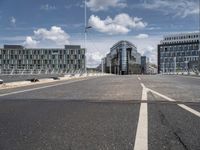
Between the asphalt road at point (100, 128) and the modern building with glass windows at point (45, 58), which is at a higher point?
the modern building with glass windows at point (45, 58)

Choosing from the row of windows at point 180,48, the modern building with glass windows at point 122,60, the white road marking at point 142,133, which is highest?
the row of windows at point 180,48

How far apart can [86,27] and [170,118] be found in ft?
166

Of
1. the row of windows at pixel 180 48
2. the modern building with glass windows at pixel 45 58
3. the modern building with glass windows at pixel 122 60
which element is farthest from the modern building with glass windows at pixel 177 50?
the modern building with glass windows at pixel 45 58

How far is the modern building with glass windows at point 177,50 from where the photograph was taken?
7259 inches

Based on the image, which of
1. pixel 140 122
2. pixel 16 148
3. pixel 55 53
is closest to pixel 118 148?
pixel 16 148

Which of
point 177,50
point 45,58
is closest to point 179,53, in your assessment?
point 177,50

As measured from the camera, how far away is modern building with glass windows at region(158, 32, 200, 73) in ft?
605

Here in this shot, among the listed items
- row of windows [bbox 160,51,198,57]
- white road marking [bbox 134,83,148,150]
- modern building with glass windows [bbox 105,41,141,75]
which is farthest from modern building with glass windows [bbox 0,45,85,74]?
white road marking [bbox 134,83,148,150]

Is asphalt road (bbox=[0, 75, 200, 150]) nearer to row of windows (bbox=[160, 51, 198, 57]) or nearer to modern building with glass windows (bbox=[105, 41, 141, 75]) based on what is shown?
modern building with glass windows (bbox=[105, 41, 141, 75])

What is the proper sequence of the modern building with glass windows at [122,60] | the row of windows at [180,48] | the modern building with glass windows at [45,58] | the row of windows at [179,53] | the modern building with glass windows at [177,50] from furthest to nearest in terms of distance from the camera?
the row of windows at [179,53] → the modern building with glass windows at [177,50] → the modern building with glass windows at [122,60] → the row of windows at [180,48] → the modern building with glass windows at [45,58]

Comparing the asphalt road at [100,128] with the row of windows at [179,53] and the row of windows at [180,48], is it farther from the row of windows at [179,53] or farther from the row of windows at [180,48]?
the row of windows at [179,53]

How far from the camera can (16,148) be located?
4.15 metres

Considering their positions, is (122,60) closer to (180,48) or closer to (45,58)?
(180,48)

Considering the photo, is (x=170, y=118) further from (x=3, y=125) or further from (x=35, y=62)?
(x=35, y=62)
